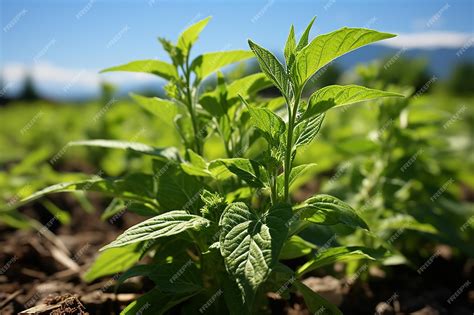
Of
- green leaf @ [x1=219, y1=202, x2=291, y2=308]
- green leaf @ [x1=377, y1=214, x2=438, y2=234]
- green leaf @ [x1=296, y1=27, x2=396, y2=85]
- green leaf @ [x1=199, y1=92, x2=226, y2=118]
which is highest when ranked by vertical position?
green leaf @ [x1=296, y1=27, x2=396, y2=85]

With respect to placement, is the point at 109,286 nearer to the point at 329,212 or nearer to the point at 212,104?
the point at 212,104

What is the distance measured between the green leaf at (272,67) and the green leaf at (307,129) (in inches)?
6.0

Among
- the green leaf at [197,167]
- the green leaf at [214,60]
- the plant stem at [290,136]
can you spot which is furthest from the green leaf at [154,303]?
the green leaf at [214,60]

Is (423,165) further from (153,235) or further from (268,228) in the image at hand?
(153,235)

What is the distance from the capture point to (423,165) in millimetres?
3133

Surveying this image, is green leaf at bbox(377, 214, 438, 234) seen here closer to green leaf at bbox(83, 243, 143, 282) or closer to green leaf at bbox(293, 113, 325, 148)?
green leaf at bbox(293, 113, 325, 148)

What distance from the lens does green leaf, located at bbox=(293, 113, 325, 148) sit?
167cm

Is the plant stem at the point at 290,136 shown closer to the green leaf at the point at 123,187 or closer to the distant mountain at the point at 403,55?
the distant mountain at the point at 403,55

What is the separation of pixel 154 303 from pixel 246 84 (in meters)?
0.95

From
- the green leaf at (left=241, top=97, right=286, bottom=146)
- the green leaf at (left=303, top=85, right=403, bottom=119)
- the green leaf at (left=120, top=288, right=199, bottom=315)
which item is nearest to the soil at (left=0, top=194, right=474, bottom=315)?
the green leaf at (left=120, top=288, right=199, bottom=315)

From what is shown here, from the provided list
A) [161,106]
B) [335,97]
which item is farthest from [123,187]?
[335,97]

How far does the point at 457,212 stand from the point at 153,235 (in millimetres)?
2542

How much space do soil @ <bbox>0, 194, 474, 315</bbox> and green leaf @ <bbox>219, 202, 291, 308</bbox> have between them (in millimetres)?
786

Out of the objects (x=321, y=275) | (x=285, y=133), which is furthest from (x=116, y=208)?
(x=321, y=275)
